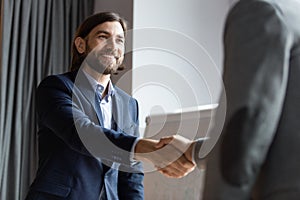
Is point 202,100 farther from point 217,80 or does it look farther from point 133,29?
point 133,29

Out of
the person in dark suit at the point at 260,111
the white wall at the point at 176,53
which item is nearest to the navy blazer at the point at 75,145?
the person in dark suit at the point at 260,111

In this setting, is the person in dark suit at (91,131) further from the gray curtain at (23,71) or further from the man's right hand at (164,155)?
the gray curtain at (23,71)

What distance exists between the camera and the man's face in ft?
5.35

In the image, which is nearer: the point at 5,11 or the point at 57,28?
the point at 5,11

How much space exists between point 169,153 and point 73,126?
10.7 inches

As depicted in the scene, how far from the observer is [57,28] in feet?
8.84

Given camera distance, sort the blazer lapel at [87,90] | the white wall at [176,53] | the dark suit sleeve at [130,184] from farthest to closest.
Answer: the white wall at [176,53]
the dark suit sleeve at [130,184]
the blazer lapel at [87,90]

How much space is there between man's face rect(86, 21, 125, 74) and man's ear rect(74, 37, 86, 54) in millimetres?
21

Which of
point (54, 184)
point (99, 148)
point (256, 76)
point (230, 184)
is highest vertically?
point (256, 76)

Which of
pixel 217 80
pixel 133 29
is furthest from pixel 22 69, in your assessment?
pixel 217 80

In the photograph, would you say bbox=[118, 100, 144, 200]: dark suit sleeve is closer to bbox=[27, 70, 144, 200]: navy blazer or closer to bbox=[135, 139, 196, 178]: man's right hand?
bbox=[27, 70, 144, 200]: navy blazer

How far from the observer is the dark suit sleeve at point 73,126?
4.26ft

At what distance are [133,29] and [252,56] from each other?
176 cm

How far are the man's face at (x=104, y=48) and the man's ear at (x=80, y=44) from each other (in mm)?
21
